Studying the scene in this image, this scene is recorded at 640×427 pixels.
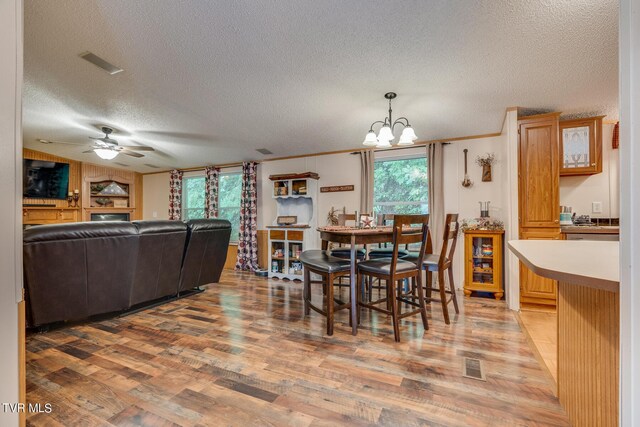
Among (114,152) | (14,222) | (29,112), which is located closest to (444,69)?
(14,222)

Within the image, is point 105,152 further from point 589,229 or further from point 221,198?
point 589,229

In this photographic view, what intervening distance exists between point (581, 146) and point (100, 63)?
498 cm

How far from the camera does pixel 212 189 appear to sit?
19.5 feet

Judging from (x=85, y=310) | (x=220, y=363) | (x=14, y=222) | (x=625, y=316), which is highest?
(x=14, y=222)

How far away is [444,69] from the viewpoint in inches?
94.6

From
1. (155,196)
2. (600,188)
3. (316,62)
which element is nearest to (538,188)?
(600,188)

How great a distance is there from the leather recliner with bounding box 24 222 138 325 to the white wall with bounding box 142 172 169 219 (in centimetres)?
450

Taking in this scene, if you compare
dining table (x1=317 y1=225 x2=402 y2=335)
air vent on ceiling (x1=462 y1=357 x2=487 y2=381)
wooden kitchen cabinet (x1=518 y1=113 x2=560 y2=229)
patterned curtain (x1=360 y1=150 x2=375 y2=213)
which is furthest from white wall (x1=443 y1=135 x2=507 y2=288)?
air vent on ceiling (x1=462 y1=357 x2=487 y2=381)

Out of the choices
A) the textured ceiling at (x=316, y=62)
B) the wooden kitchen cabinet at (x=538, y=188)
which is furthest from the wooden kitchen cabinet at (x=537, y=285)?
→ the textured ceiling at (x=316, y=62)

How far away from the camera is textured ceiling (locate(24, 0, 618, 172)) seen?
72.4 inches

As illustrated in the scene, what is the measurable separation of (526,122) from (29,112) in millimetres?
6010

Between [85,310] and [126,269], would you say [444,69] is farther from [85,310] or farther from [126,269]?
[85,310]

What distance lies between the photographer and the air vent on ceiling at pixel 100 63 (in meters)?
2.35

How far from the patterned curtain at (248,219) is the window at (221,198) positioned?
1.28 feet
